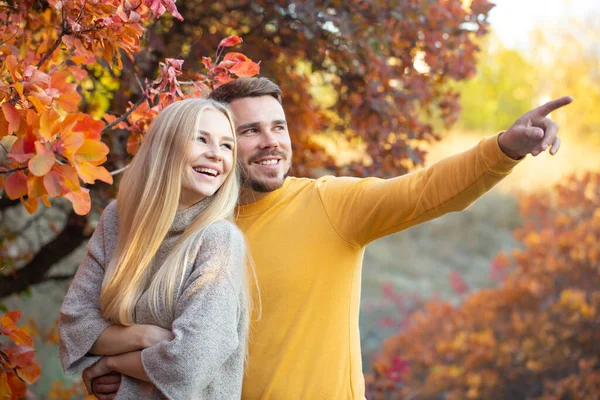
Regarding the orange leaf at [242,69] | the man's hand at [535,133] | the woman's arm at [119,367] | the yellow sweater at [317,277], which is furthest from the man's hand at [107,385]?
the man's hand at [535,133]

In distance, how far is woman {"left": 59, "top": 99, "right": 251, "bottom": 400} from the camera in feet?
6.02

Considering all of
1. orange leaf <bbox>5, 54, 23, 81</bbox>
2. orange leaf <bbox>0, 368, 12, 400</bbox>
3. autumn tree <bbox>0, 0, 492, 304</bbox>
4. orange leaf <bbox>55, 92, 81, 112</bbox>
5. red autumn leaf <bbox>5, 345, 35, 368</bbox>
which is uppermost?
autumn tree <bbox>0, 0, 492, 304</bbox>

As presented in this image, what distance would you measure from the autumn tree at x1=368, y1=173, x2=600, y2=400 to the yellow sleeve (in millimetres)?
3694

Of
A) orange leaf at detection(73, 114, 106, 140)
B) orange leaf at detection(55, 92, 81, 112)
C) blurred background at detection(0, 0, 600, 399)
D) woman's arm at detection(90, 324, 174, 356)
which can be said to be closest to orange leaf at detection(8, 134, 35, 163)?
orange leaf at detection(73, 114, 106, 140)

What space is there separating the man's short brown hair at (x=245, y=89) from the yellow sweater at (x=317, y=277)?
1.31 ft

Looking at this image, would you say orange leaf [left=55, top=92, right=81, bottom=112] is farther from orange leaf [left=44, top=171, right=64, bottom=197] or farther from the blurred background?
the blurred background

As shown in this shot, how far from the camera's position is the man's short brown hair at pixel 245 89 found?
8.24 ft

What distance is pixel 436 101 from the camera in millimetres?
4711

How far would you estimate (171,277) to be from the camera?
6.32 ft

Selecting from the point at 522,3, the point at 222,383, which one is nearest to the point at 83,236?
the point at 222,383

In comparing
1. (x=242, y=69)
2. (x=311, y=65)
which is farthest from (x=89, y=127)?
(x=311, y=65)

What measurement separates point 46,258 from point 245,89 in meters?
2.06

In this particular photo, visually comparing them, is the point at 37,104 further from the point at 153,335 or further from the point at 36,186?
the point at 153,335

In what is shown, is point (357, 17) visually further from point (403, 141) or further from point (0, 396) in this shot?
point (0, 396)
